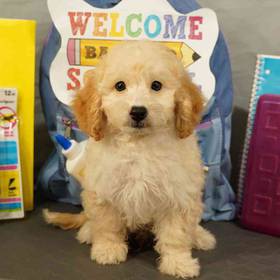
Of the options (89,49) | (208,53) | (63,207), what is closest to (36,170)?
(63,207)

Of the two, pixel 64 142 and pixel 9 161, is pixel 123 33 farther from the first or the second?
pixel 9 161

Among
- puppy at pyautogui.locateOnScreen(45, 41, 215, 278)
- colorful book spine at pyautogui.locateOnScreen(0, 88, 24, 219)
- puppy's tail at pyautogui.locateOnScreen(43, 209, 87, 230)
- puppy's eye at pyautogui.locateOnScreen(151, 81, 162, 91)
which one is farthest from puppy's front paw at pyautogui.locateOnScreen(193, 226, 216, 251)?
colorful book spine at pyautogui.locateOnScreen(0, 88, 24, 219)

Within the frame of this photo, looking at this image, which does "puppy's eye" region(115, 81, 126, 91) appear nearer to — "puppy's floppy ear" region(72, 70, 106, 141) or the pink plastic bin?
"puppy's floppy ear" region(72, 70, 106, 141)

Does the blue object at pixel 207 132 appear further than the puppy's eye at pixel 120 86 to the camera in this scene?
Yes

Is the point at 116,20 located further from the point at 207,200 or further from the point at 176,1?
the point at 207,200

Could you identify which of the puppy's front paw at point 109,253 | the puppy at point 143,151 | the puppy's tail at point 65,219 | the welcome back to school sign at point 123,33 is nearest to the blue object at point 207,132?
the welcome back to school sign at point 123,33

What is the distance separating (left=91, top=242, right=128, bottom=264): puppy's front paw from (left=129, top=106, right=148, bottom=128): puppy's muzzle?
0.36 metres

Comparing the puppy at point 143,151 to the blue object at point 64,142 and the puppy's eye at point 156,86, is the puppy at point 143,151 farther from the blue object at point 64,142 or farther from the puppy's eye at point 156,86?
the blue object at point 64,142

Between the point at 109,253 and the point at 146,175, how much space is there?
0.24 metres

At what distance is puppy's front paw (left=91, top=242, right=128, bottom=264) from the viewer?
120 centimetres

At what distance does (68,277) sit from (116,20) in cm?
80

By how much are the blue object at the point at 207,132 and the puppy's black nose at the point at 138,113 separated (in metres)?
0.46

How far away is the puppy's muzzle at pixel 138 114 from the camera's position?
1.04 m

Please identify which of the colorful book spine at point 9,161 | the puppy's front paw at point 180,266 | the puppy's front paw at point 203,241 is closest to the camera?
the puppy's front paw at point 180,266
